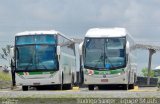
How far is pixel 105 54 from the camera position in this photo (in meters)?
31.8

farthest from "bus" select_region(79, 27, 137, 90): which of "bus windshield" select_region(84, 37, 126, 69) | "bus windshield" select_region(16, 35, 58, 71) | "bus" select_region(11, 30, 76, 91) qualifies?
"bus windshield" select_region(16, 35, 58, 71)

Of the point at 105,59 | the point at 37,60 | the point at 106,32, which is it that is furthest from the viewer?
the point at 106,32

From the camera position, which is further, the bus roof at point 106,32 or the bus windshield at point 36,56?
the bus roof at point 106,32

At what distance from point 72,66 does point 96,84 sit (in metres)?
8.00

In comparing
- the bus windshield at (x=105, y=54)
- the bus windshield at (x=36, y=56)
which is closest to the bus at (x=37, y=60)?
the bus windshield at (x=36, y=56)

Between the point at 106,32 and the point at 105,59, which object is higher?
the point at 106,32

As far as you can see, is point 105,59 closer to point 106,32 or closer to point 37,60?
point 106,32

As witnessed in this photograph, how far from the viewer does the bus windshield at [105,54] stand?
3181 cm

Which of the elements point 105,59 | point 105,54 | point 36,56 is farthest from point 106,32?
point 36,56

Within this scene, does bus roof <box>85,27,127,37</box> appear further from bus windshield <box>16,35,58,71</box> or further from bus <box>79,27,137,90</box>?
bus windshield <box>16,35,58,71</box>

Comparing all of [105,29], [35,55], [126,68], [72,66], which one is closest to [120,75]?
[126,68]

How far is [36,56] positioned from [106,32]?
14.5ft

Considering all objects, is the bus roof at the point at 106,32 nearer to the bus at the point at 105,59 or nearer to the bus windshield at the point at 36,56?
the bus at the point at 105,59

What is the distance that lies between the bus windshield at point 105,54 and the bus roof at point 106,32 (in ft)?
1.17
